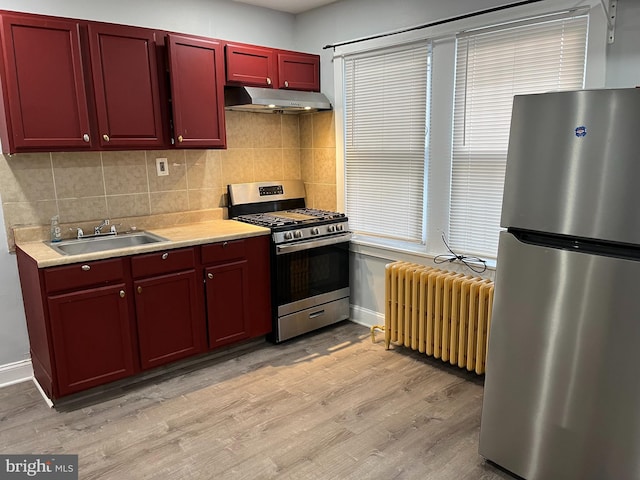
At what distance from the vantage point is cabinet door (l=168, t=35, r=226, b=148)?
119 inches

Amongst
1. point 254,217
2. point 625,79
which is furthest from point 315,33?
point 625,79

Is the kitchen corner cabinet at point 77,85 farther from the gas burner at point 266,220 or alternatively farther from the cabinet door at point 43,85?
the gas burner at point 266,220

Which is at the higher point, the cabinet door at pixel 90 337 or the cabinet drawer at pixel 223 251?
the cabinet drawer at pixel 223 251

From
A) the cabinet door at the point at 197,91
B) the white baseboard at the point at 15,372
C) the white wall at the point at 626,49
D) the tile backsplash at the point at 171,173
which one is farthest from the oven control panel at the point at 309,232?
the white wall at the point at 626,49

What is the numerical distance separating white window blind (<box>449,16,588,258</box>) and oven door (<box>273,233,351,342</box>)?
99 centimetres

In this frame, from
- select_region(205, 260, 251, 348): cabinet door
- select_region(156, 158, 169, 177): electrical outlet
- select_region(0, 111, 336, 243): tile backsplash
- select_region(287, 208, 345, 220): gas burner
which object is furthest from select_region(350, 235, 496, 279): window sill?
select_region(156, 158, 169, 177): electrical outlet

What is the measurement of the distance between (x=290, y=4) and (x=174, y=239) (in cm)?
212

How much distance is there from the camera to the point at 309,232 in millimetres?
3518

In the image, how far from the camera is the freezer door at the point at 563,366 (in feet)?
5.58

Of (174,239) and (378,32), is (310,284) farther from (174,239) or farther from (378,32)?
(378,32)

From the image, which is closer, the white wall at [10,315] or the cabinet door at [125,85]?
the cabinet door at [125,85]

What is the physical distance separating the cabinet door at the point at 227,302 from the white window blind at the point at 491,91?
1504 millimetres

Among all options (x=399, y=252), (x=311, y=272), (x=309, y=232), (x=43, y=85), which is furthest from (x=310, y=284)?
(x=43, y=85)

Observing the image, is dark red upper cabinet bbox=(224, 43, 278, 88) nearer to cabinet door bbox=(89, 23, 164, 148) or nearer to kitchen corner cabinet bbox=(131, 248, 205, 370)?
cabinet door bbox=(89, 23, 164, 148)
